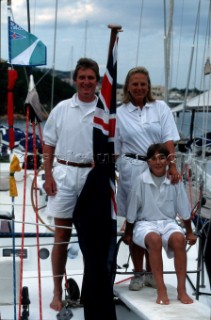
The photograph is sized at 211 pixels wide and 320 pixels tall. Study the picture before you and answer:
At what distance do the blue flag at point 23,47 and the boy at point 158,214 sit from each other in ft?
3.55

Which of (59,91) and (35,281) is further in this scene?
(59,91)

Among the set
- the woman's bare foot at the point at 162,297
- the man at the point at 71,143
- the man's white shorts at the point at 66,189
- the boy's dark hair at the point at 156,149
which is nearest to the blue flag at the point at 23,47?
the man at the point at 71,143

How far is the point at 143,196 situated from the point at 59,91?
39.3 ft

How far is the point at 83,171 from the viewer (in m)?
4.78

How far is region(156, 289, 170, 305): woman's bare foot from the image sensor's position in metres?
4.46

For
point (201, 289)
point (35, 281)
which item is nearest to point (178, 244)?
point (201, 289)

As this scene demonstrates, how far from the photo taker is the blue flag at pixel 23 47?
4871 mm

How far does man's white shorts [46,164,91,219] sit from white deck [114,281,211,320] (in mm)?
685

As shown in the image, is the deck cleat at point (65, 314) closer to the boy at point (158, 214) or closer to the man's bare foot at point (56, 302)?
the man's bare foot at point (56, 302)

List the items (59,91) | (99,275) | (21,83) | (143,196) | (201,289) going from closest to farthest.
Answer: (99,275) → (143,196) → (201,289) → (21,83) → (59,91)

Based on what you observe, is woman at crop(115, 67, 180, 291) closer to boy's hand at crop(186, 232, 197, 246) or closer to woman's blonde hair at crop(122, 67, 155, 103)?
woman's blonde hair at crop(122, 67, 155, 103)

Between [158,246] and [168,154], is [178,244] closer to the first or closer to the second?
[158,246]

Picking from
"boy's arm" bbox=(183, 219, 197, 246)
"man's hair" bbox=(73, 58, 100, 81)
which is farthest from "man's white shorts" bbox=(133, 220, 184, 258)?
"man's hair" bbox=(73, 58, 100, 81)

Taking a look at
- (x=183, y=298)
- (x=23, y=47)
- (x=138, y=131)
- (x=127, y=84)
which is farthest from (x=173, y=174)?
(x=23, y=47)
